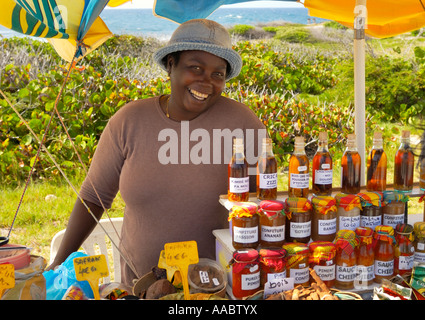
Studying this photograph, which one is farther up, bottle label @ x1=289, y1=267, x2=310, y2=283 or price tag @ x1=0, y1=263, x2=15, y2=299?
price tag @ x1=0, y1=263, x2=15, y2=299

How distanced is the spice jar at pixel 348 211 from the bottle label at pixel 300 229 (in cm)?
12

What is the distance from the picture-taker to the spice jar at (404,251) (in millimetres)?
1367

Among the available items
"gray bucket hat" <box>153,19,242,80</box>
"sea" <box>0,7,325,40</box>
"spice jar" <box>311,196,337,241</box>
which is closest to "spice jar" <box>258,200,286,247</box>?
"spice jar" <box>311,196,337,241</box>

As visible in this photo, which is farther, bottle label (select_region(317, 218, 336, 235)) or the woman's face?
the woman's face

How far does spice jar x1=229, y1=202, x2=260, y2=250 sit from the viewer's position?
1.35 meters

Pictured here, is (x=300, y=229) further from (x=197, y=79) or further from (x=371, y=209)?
(x=197, y=79)

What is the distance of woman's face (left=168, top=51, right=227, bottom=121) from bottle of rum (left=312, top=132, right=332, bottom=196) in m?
0.52

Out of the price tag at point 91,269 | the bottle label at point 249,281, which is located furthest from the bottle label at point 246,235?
the price tag at point 91,269

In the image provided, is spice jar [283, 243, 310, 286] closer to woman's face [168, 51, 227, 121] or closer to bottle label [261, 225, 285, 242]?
bottle label [261, 225, 285, 242]

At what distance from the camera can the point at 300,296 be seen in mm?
1120

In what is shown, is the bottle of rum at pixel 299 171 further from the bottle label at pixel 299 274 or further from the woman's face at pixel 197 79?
the woman's face at pixel 197 79

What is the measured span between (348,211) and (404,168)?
1.33ft

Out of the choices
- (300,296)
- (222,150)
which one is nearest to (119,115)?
(222,150)
